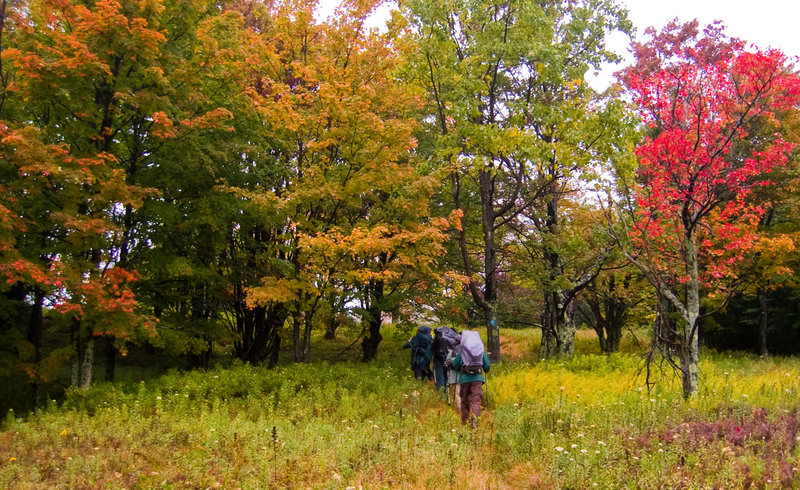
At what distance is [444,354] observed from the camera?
34.8 feet

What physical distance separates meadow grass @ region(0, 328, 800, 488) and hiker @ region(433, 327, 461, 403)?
592mm

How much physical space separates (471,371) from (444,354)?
269 cm

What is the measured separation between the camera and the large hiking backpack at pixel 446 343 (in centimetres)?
923

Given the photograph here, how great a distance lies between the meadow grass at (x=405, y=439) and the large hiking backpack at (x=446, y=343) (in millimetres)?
952

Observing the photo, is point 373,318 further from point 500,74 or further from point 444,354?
point 500,74

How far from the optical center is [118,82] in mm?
10320

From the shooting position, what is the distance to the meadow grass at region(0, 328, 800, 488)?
4.97 meters

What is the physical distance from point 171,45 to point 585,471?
39.2 feet

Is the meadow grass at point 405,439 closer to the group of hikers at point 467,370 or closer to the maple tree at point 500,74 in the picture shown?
the group of hikers at point 467,370

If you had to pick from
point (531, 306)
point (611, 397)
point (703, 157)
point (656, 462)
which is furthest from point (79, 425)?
point (531, 306)

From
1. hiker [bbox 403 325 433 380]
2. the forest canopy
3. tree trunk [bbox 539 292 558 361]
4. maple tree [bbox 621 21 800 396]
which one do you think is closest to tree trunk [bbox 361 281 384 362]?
the forest canopy

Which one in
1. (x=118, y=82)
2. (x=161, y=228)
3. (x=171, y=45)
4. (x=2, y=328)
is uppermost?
(x=171, y=45)

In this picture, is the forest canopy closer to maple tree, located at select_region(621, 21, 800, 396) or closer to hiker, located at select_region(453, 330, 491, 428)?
maple tree, located at select_region(621, 21, 800, 396)

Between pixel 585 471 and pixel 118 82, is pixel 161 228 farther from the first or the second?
pixel 585 471
